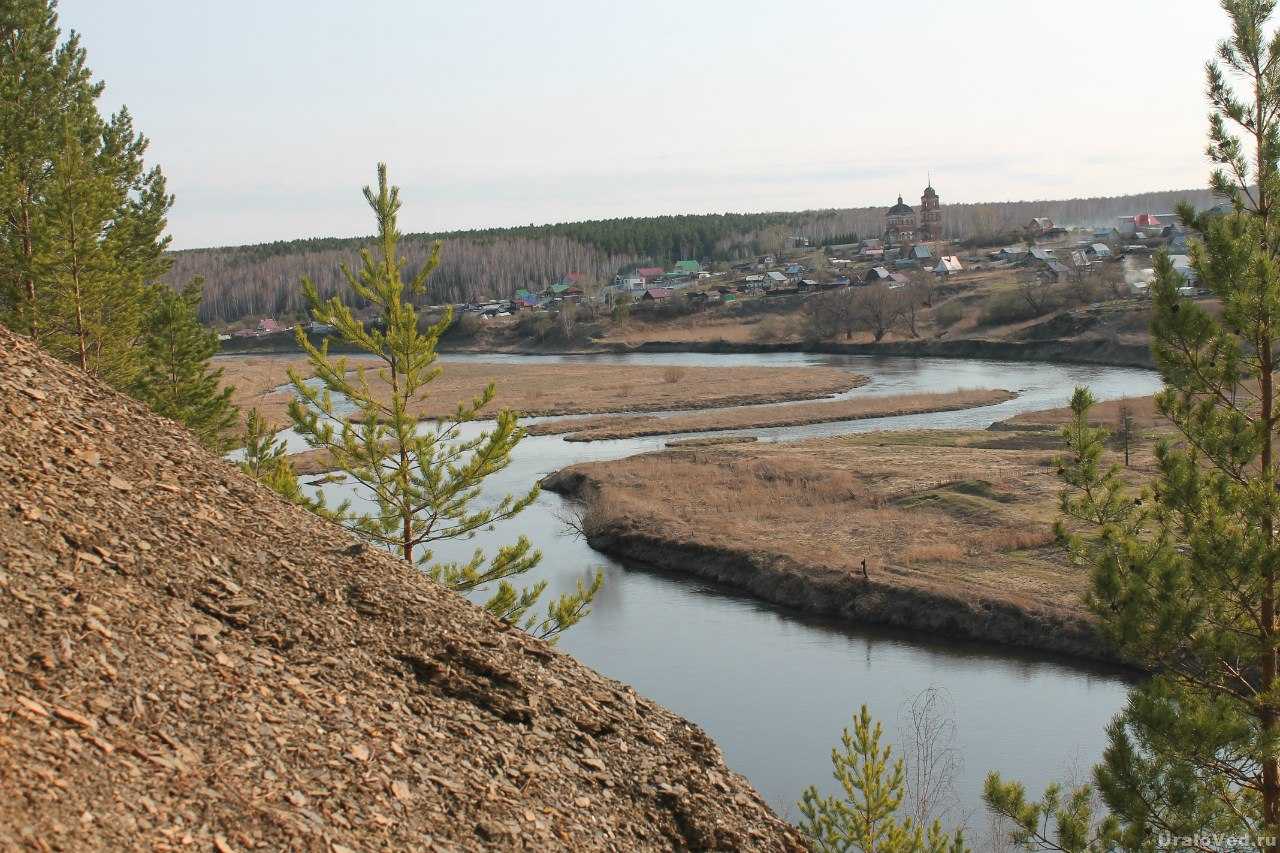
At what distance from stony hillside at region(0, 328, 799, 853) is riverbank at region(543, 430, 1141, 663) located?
→ 1657 cm

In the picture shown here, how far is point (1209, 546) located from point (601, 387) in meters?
71.4

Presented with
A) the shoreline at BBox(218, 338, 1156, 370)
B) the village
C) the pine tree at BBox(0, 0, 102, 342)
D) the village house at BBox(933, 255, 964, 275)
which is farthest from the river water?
the village house at BBox(933, 255, 964, 275)

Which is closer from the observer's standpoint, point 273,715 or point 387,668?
point 273,715

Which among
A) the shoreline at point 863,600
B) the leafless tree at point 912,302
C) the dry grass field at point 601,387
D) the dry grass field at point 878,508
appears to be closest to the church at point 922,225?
the leafless tree at point 912,302

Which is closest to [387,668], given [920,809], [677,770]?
[677,770]

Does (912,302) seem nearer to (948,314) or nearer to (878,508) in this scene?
(948,314)

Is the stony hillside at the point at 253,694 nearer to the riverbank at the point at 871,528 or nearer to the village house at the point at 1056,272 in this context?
the riverbank at the point at 871,528

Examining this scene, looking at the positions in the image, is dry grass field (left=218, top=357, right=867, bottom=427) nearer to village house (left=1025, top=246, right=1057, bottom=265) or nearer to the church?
village house (left=1025, top=246, right=1057, bottom=265)

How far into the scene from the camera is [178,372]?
2992cm

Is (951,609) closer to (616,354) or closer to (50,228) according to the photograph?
(50,228)

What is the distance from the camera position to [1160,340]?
14.4 m

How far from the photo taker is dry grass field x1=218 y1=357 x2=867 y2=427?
7450 cm

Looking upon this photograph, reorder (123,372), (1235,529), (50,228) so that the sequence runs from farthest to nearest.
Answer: (123,372) < (50,228) < (1235,529)

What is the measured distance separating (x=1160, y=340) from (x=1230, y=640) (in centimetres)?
335
